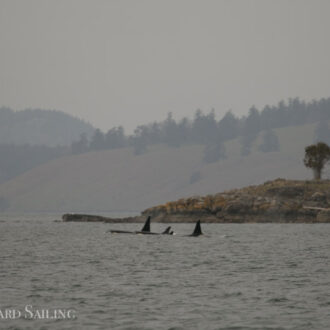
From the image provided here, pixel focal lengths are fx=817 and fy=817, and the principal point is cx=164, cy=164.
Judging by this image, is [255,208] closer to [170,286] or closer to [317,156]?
[317,156]

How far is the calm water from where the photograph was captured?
1088 inches

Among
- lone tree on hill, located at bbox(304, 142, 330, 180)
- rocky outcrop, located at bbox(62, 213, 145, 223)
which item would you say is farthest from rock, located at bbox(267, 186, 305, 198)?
rocky outcrop, located at bbox(62, 213, 145, 223)

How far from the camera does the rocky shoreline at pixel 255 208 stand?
113 metres

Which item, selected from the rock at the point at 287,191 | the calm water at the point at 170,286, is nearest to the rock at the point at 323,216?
the rock at the point at 287,191

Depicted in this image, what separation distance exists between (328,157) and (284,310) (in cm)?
10816

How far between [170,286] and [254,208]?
261ft

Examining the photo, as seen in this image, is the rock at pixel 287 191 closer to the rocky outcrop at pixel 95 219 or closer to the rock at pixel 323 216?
the rock at pixel 323 216

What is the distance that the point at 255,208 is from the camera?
115 metres

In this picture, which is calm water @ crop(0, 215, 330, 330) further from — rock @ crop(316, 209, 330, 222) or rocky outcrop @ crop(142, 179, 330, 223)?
rocky outcrop @ crop(142, 179, 330, 223)

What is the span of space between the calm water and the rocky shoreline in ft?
174

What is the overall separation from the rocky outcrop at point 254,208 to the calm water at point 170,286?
174 ft

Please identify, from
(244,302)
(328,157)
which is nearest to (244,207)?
(328,157)

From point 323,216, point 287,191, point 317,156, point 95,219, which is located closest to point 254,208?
point 287,191

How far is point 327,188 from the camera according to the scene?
402 ft
